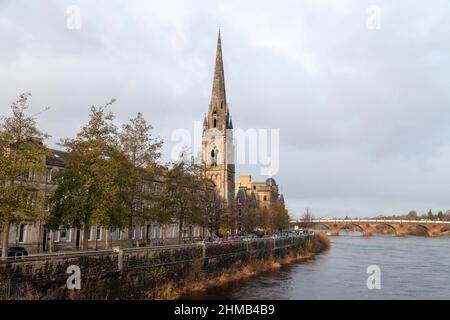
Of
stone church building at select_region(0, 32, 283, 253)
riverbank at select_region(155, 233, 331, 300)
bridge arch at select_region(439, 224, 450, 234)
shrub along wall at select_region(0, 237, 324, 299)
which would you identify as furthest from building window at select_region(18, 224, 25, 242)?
bridge arch at select_region(439, 224, 450, 234)

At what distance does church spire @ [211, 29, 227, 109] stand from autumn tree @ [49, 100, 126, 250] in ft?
255

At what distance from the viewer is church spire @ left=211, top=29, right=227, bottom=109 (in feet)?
363

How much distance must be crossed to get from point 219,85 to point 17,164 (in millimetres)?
89094

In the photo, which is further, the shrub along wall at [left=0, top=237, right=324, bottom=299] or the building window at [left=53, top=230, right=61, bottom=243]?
the building window at [left=53, top=230, right=61, bottom=243]

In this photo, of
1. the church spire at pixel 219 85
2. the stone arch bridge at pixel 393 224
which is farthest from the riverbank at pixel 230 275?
the stone arch bridge at pixel 393 224

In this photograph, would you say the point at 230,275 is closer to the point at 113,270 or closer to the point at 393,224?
the point at 113,270

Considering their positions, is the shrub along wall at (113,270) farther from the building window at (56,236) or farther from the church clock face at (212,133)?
the church clock face at (212,133)

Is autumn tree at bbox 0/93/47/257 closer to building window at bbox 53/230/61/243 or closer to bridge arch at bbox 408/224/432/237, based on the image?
building window at bbox 53/230/61/243

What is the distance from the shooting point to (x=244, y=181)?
172 meters

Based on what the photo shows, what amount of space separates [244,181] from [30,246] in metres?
134

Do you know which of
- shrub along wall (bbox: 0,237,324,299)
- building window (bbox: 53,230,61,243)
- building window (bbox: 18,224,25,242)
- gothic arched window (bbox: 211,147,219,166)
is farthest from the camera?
gothic arched window (bbox: 211,147,219,166)
